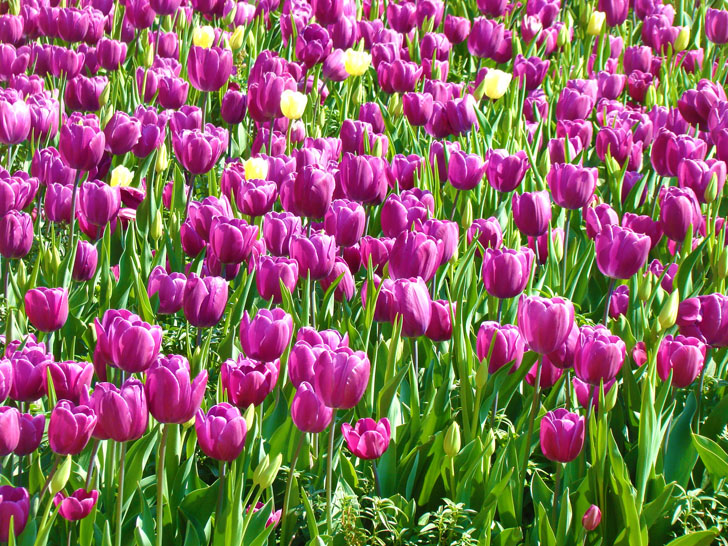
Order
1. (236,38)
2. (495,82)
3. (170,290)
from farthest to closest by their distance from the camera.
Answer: (236,38)
(495,82)
(170,290)

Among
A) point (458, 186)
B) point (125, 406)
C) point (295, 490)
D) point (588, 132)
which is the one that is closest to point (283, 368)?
point (295, 490)

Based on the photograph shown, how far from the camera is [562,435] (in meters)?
1.51

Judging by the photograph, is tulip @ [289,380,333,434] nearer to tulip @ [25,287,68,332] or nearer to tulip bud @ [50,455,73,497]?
tulip bud @ [50,455,73,497]

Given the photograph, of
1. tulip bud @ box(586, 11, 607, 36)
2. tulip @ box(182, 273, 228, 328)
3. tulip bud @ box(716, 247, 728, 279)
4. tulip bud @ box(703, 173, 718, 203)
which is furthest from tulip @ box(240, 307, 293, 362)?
tulip bud @ box(586, 11, 607, 36)

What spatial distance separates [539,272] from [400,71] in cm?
110

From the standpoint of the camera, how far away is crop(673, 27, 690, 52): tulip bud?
424 cm

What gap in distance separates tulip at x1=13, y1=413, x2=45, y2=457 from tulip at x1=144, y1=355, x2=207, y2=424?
23 cm

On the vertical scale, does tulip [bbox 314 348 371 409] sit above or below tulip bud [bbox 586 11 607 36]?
above

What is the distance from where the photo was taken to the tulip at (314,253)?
1.93 metres

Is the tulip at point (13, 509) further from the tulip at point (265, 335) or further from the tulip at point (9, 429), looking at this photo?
the tulip at point (265, 335)

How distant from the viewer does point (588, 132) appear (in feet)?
9.98

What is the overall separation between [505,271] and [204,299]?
60 cm

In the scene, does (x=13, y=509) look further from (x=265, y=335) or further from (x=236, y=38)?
(x=236, y=38)

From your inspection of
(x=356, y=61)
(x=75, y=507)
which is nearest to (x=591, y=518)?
(x=75, y=507)
